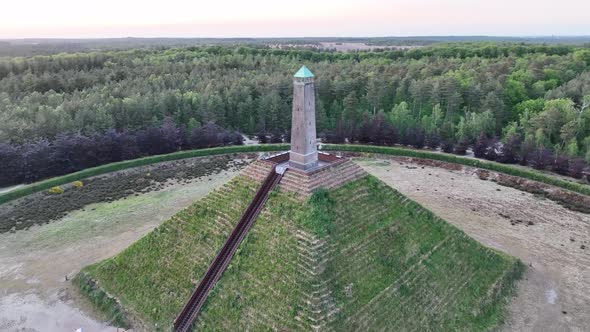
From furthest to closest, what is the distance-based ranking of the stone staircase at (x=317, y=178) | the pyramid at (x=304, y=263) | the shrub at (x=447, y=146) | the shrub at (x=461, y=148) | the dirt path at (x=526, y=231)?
the shrub at (x=447, y=146)
the shrub at (x=461, y=148)
the dirt path at (x=526, y=231)
the stone staircase at (x=317, y=178)
the pyramid at (x=304, y=263)

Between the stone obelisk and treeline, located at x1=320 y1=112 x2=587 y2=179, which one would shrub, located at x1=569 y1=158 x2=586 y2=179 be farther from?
the stone obelisk

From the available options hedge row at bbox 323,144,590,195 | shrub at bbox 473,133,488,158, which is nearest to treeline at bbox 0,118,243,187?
hedge row at bbox 323,144,590,195

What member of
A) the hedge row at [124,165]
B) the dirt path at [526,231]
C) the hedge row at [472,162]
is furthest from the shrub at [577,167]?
the hedge row at [124,165]

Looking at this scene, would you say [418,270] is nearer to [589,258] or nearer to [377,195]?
[377,195]

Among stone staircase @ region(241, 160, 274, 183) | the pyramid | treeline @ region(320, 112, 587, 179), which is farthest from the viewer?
treeline @ region(320, 112, 587, 179)

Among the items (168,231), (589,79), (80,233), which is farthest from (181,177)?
(589,79)

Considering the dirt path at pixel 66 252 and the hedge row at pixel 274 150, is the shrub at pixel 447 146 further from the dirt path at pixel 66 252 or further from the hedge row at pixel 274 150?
the dirt path at pixel 66 252

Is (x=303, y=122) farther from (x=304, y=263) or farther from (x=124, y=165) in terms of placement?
(x=124, y=165)
